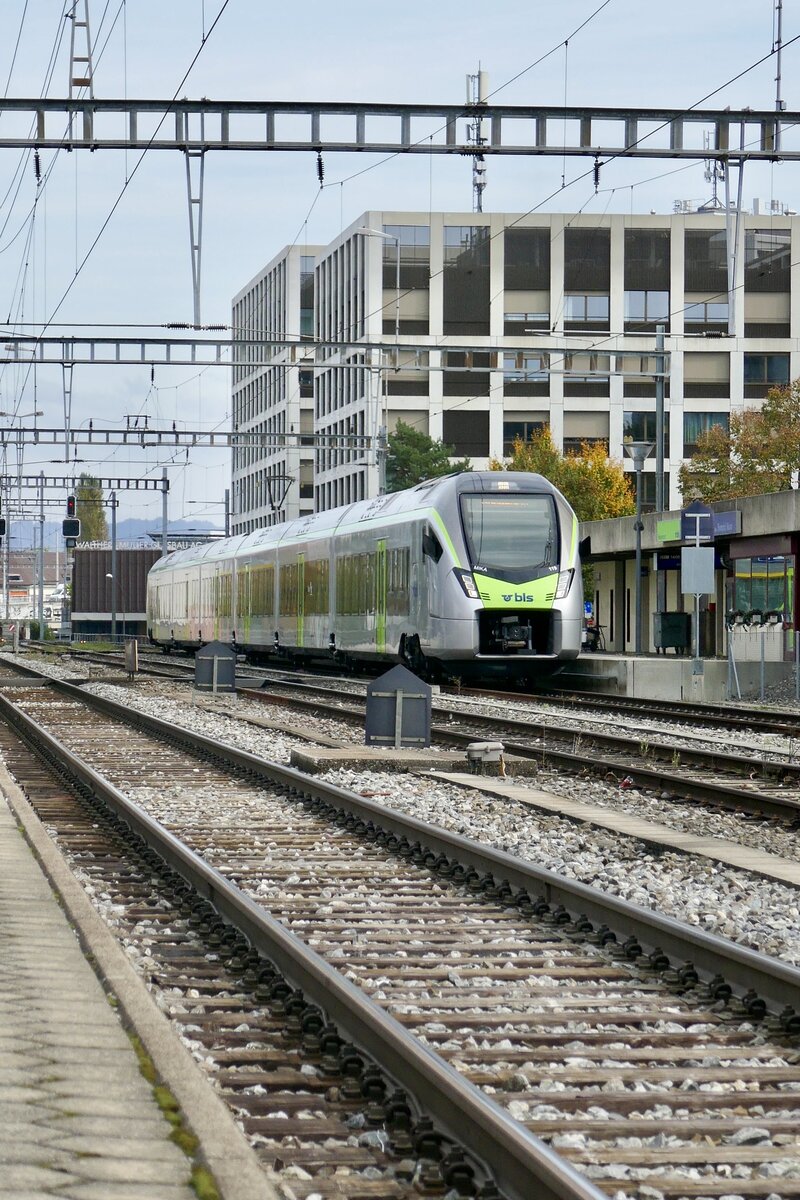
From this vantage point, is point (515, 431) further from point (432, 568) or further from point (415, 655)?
point (432, 568)

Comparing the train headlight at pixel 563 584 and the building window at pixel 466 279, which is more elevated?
the building window at pixel 466 279

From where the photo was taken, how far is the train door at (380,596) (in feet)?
106

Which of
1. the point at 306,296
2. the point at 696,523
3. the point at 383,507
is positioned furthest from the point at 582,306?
the point at 696,523

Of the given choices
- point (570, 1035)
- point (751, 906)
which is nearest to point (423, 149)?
point (751, 906)

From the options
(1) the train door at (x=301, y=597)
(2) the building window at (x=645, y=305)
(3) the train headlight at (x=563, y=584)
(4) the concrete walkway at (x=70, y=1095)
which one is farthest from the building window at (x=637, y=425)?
(4) the concrete walkway at (x=70, y=1095)

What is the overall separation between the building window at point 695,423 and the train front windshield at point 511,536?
64793 millimetres

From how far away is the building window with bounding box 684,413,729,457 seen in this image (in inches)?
3629

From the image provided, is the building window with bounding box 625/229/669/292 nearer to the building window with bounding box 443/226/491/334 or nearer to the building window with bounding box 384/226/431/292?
the building window with bounding box 443/226/491/334

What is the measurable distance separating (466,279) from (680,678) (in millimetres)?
63509

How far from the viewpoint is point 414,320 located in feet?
308

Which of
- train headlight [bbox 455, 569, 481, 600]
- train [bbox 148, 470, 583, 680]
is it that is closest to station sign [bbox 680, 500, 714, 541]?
train [bbox 148, 470, 583, 680]

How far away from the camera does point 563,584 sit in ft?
93.8

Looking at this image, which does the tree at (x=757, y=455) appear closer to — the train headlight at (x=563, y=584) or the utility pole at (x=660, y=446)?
the utility pole at (x=660, y=446)

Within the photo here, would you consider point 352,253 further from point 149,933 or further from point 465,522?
point 149,933
